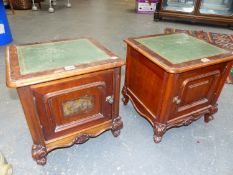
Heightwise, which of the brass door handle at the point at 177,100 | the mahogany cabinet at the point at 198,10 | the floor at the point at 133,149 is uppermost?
the mahogany cabinet at the point at 198,10

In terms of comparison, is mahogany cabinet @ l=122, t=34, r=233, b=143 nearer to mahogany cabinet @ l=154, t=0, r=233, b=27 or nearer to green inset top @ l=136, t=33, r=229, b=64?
green inset top @ l=136, t=33, r=229, b=64

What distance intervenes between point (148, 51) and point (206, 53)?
1.18ft

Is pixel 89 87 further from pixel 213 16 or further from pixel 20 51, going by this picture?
pixel 213 16

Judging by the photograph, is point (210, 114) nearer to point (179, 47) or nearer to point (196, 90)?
point (196, 90)

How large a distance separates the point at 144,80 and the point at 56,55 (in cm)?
59

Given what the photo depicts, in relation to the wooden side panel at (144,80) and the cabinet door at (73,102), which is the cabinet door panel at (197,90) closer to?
the wooden side panel at (144,80)

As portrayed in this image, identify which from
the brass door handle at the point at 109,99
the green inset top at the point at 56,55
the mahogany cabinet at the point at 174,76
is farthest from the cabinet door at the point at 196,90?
the green inset top at the point at 56,55

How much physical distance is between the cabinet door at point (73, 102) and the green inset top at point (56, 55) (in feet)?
0.30

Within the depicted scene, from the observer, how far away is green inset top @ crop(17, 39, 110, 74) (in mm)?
953

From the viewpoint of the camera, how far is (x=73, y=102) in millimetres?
1047

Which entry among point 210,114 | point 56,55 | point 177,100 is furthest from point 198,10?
point 56,55

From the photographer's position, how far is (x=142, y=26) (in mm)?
3680

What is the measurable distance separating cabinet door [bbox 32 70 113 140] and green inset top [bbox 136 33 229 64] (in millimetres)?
387

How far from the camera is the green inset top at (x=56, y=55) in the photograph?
0.95 metres
